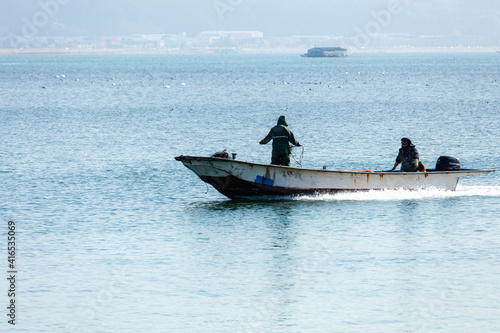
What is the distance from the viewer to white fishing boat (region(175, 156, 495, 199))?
25.8 meters

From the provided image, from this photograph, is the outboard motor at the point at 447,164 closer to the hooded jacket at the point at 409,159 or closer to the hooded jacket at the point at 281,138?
the hooded jacket at the point at 409,159

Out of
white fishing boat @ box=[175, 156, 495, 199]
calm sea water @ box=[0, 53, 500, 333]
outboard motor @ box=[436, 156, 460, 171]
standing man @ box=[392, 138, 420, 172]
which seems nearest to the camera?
calm sea water @ box=[0, 53, 500, 333]

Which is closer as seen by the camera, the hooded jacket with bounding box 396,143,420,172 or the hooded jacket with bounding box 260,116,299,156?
the hooded jacket with bounding box 260,116,299,156

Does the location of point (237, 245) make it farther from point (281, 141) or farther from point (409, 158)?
point (409, 158)

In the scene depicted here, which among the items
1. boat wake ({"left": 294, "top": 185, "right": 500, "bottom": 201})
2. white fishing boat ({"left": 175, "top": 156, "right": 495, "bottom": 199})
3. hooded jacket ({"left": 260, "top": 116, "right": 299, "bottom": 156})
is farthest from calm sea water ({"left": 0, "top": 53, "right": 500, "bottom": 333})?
hooded jacket ({"left": 260, "top": 116, "right": 299, "bottom": 156})

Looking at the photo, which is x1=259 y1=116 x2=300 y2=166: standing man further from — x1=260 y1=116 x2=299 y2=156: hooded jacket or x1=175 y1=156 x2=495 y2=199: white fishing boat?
x1=175 y1=156 x2=495 y2=199: white fishing boat

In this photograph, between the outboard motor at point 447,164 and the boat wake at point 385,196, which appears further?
the outboard motor at point 447,164

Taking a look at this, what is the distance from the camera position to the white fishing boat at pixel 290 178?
2578 cm

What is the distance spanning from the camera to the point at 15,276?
60.5 feet

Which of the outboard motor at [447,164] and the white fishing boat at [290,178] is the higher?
the outboard motor at [447,164]

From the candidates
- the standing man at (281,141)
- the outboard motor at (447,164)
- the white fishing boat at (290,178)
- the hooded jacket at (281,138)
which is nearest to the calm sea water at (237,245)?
the white fishing boat at (290,178)

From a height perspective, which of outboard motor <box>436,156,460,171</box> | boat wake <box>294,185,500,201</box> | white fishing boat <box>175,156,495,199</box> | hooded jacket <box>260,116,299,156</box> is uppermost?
hooded jacket <box>260,116,299,156</box>

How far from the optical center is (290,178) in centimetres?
2612

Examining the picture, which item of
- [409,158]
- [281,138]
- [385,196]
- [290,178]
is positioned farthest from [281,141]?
[409,158]
